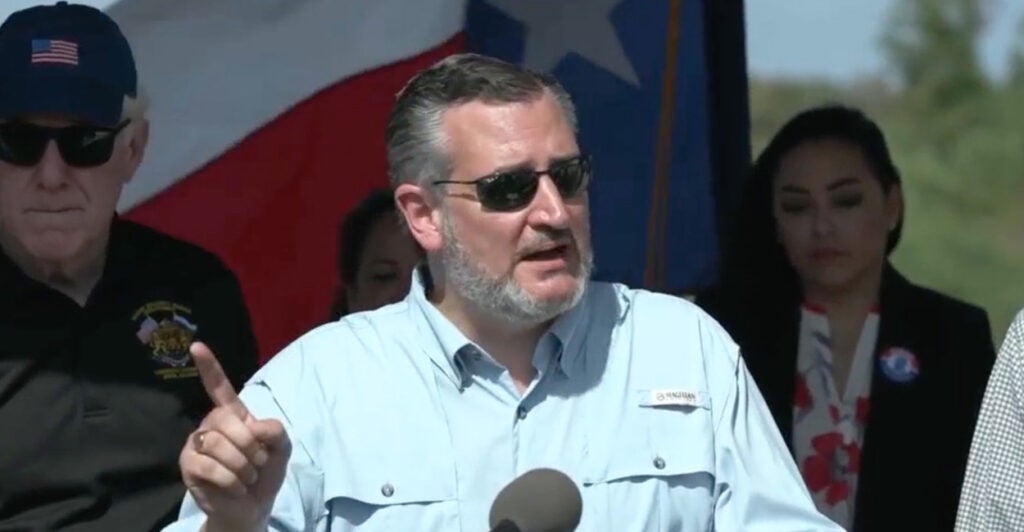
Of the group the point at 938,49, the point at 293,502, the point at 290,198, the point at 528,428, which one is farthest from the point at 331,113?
the point at 938,49

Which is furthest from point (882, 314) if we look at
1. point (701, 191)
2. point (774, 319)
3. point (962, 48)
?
point (962, 48)

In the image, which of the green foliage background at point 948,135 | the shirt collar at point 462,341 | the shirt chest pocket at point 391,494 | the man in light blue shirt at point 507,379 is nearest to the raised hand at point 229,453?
the man in light blue shirt at point 507,379

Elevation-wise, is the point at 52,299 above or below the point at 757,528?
above

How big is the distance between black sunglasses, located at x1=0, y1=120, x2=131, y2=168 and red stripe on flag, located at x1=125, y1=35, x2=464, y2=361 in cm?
200

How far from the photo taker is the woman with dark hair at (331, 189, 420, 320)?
622cm

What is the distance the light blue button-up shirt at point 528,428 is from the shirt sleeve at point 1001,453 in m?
0.40

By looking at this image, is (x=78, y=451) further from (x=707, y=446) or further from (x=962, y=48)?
(x=962, y=48)

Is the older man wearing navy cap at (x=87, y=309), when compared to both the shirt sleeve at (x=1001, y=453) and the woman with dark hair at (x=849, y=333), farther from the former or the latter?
the woman with dark hair at (x=849, y=333)

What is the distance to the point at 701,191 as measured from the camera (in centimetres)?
710

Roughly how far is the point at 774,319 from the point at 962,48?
1927cm

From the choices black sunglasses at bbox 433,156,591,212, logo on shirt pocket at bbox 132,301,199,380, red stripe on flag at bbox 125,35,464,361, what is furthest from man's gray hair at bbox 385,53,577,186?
red stripe on flag at bbox 125,35,464,361

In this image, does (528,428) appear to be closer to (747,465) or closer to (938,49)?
(747,465)

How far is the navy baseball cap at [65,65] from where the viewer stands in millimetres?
4660

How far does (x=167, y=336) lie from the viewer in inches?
184
